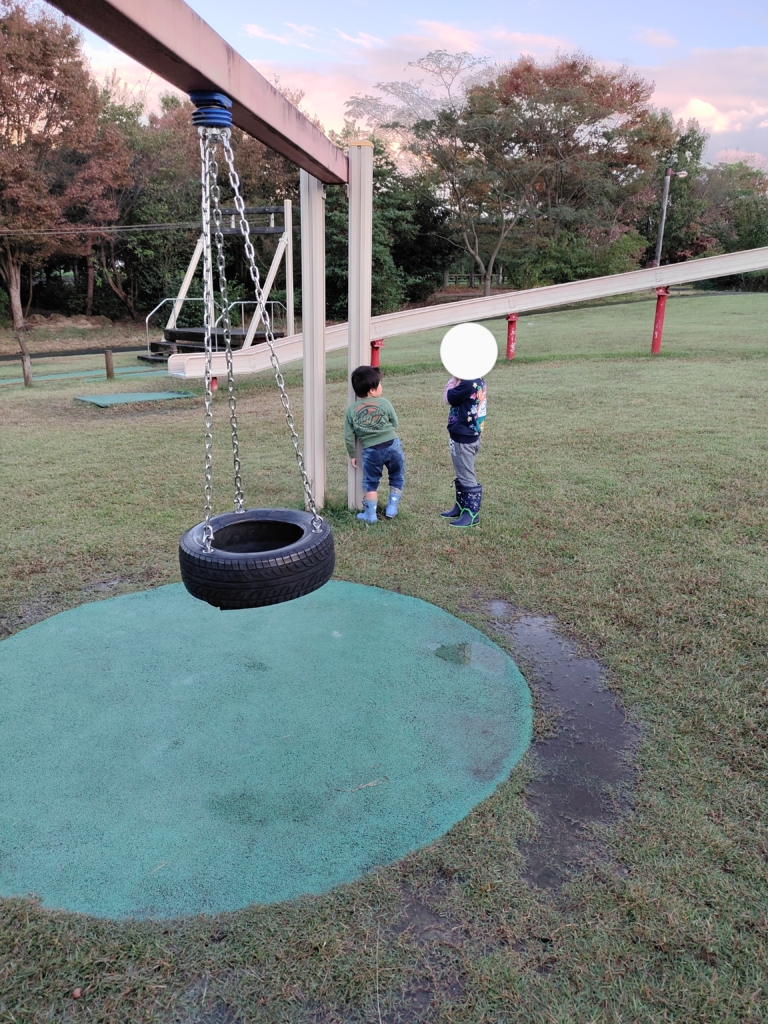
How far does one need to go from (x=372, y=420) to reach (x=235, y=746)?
268 cm

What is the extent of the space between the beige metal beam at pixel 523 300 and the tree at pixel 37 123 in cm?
1450

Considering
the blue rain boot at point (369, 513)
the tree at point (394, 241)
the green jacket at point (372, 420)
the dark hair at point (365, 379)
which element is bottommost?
the blue rain boot at point (369, 513)

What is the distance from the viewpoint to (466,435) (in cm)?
473

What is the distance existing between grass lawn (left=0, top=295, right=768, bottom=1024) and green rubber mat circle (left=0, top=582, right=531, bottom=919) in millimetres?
138

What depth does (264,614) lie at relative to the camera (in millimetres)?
3822

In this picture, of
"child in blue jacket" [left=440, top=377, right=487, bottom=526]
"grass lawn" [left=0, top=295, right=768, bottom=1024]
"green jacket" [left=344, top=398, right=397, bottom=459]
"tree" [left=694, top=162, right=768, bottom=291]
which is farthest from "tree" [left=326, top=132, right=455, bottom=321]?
"child in blue jacket" [left=440, top=377, right=487, bottom=526]

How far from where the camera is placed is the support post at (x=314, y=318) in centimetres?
445

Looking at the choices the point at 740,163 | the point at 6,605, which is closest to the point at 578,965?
the point at 6,605

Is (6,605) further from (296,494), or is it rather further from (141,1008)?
(141,1008)

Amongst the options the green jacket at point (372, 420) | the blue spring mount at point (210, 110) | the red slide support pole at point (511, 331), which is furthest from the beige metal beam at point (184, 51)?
the red slide support pole at point (511, 331)

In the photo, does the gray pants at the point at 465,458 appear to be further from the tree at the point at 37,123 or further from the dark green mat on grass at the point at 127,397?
the tree at the point at 37,123

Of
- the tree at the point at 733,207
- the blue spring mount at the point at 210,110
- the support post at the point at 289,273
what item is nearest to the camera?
the blue spring mount at the point at 210,110

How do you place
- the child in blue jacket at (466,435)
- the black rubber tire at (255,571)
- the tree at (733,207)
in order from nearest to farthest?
the black rubber tire at (255,571)
the child in blue jacket at (466,435)
the tree at (733,207)

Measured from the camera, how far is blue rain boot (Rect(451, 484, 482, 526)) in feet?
16.2
